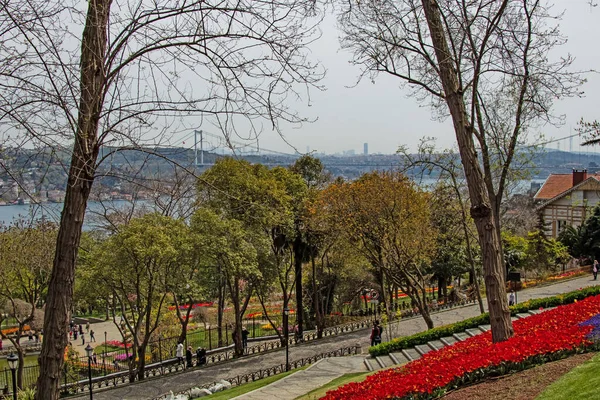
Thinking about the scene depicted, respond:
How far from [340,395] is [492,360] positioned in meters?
2.23

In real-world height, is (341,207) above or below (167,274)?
above

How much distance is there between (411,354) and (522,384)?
30.5 ft

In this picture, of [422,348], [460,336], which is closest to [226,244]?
[422,348]

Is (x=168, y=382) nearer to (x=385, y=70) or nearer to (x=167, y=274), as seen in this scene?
(x=167, y=274)

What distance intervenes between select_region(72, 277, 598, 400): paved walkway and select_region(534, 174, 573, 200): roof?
20.6m

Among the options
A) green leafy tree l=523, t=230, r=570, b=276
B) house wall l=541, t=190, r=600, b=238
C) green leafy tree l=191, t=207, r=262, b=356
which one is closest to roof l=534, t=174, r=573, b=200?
house wall l=541, t=190, r=600, b=238

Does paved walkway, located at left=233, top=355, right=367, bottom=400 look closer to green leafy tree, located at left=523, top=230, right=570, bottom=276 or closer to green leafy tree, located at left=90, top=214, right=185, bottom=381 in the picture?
green leafy tree, located at left=90, top=214, right=185, bottom=381

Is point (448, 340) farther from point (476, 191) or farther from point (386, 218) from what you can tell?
point (476, 191)

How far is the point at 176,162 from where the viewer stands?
15.4 feet

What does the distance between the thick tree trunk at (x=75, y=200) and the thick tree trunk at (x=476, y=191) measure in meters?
5.40

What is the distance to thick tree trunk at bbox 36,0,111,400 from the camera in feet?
14.9

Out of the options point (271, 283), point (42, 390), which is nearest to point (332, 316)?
point (271, 283)

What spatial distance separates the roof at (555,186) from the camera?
4678 centimetres

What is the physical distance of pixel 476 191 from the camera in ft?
27.9
